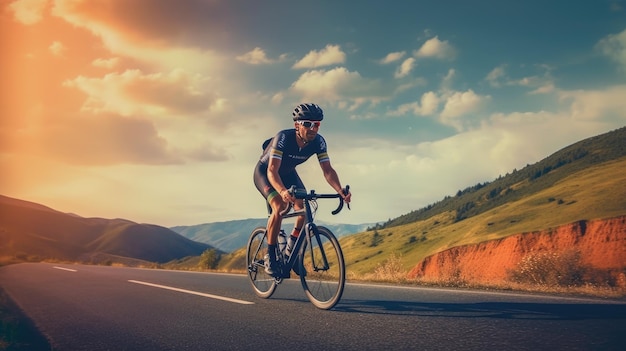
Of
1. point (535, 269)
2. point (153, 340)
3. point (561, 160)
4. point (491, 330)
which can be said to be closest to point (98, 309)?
point (153, 340)

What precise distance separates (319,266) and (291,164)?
1.60 meters

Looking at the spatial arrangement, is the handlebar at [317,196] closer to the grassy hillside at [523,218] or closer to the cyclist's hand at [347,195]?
the cyclist's hand at [347,195]

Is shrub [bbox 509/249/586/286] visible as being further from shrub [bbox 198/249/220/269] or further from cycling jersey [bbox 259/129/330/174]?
shrub [bbox 198/249/220/269]

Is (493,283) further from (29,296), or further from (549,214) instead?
(549,214)

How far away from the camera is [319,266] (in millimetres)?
6227

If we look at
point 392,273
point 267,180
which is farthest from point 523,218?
point 267,180

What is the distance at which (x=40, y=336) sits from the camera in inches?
173

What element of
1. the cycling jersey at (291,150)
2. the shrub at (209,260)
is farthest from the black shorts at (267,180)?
the shrub at (209,260)

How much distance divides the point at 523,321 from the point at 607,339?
37.7 inches

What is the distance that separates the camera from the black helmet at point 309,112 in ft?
20.2

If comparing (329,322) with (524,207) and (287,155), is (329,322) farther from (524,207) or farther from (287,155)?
(524,207)

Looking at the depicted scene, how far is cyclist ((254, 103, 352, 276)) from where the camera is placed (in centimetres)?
619

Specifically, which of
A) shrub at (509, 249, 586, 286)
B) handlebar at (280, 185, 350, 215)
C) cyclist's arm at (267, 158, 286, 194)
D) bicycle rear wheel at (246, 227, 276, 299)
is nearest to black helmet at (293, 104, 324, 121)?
cyclist's arm at (267, 158, 286, 194)

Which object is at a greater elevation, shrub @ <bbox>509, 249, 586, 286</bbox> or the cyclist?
the cyclist
